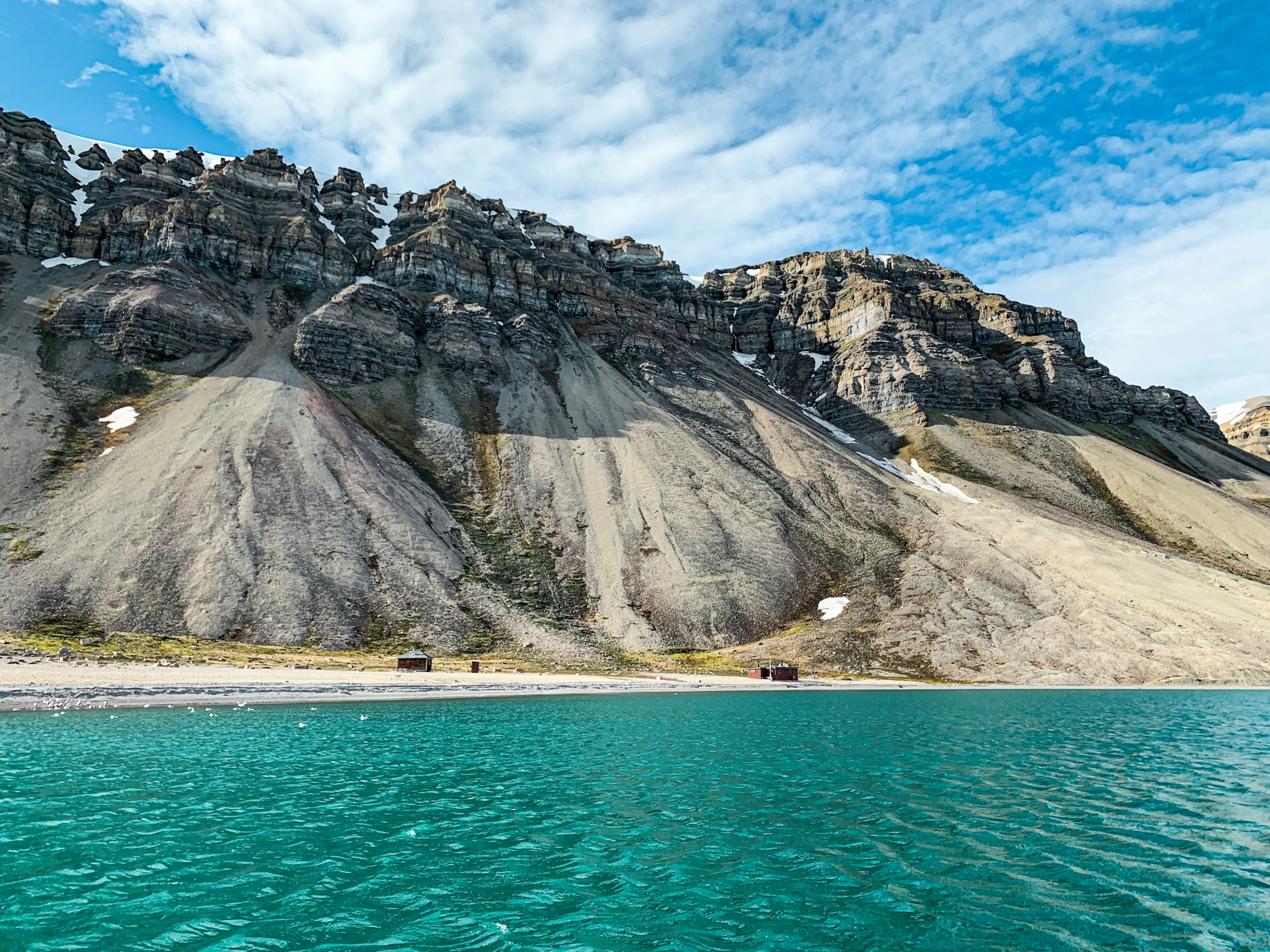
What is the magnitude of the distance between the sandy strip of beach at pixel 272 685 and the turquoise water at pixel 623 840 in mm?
6803

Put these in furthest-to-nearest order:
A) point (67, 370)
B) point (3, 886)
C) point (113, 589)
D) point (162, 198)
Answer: point (162, 198) < point (67, 370) < point (113, 589) < point (3, 886)

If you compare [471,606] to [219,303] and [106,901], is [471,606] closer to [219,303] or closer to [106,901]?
[106,901]

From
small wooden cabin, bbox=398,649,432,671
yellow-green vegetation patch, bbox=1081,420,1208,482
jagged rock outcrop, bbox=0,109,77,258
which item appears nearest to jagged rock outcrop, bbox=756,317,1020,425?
yellow-green vegetation patch, bbox=1081,420,1208,482

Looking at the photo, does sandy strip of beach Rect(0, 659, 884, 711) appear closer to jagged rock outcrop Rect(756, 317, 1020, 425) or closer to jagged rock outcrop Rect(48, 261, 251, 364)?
jagged rock outcrop Rect(48, 261, 251, 364)

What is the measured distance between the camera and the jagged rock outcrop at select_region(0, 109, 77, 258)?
123 meters

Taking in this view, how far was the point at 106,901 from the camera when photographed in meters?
14.2

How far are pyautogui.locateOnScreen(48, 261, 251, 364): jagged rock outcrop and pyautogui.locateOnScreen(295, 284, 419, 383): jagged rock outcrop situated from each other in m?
12.3

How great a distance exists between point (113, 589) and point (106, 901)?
67.3 m

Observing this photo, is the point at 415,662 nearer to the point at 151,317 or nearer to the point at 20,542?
the point at 20,542

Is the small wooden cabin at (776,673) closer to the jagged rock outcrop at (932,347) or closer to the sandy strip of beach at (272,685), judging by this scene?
the sandy strip of beach at (272,685)

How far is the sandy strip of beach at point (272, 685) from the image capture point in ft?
145

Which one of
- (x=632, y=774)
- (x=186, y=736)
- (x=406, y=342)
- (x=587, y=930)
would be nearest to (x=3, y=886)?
(x=587, y=930)

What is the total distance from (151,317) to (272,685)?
86306 mm

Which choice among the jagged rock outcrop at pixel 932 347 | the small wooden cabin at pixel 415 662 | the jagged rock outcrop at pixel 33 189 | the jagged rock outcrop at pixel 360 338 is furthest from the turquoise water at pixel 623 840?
the jagged rock outcrop at pixel 33 189
